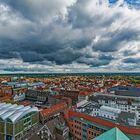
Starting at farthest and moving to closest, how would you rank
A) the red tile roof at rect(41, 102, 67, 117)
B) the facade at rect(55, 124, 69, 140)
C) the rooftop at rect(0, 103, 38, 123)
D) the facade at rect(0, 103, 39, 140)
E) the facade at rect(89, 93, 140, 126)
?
the facade at rect(89, 93, 140, 126)
the red tile roof at rect(41, 102, 67, 117)
the rooftop at rect(0, 103, 38, 123)
the facade at rect(0, 103, 39, 140)
the facade at rect(55, 124, 69, 140)

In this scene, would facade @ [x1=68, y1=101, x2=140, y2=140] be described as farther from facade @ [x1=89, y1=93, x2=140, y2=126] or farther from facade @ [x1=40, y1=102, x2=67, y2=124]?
facade @ [x1=89, y1=93, x2=140, y2=126]

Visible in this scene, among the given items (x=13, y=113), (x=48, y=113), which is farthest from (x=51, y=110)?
(x=13, y=113)

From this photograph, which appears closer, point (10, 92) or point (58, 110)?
point (58, 110)

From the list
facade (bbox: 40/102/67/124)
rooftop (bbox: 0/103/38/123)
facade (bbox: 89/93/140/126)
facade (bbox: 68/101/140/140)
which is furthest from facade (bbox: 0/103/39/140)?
facade (bbox: 89/93/140/126)

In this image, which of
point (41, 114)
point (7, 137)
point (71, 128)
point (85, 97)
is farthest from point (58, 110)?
point (85, 97)

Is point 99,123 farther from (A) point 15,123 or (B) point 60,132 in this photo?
(A) point 15,123

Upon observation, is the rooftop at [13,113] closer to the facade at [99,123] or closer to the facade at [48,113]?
the facade at [48,113]

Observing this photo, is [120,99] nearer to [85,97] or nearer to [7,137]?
[85,97]

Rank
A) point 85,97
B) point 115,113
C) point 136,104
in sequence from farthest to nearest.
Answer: point 85,97 < point 136,104 < point 115,113
